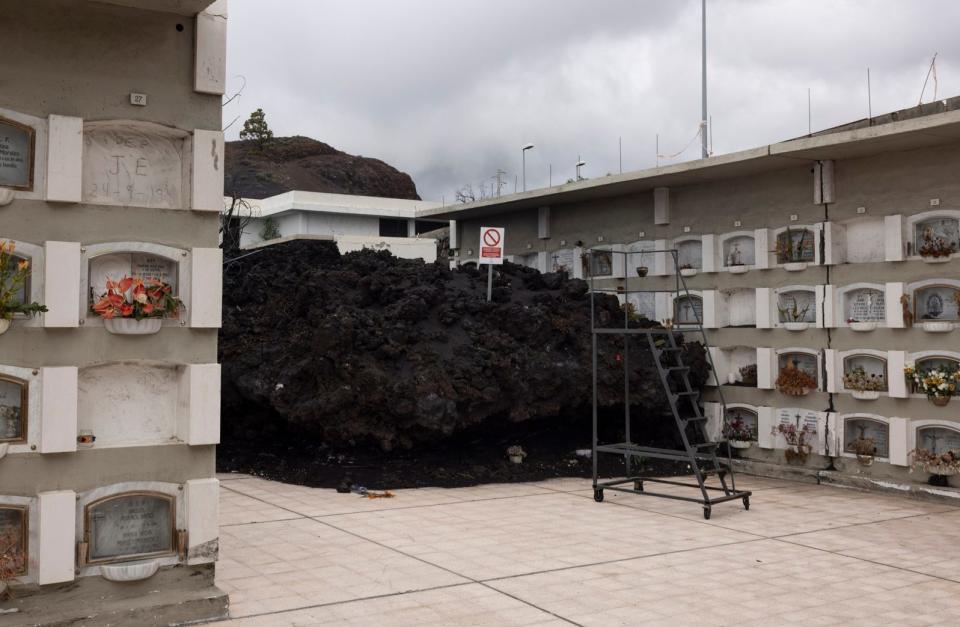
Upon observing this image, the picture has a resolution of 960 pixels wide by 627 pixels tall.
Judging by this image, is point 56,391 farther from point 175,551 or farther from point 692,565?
point 692,565

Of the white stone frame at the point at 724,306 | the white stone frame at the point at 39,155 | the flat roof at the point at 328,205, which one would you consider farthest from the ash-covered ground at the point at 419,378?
the flat roof at the point at 328,205

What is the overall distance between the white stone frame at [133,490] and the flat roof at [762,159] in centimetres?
1047

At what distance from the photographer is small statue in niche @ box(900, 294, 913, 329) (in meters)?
13.2

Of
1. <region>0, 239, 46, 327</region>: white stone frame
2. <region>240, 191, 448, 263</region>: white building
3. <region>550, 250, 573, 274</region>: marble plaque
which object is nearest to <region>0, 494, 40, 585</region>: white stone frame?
<region>0, 239, 46, 327</region>: white stone frame

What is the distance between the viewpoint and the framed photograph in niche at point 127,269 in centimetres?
692

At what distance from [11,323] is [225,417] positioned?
30.3ft

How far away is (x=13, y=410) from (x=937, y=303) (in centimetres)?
1198

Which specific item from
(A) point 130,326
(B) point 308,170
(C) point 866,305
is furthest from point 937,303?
(B) point 308,170

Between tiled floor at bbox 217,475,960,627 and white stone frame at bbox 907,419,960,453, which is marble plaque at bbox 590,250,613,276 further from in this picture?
white stone frame at bbox 907,419,960,453

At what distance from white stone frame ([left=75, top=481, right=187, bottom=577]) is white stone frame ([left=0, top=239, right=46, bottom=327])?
132 cm

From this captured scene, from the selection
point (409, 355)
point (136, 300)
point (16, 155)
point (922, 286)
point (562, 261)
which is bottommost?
point (409, 355)

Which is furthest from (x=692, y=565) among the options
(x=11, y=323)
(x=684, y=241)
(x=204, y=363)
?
(x=684, y=241)

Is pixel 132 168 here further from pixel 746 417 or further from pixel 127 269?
pixel 746 417

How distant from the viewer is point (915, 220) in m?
13.4
